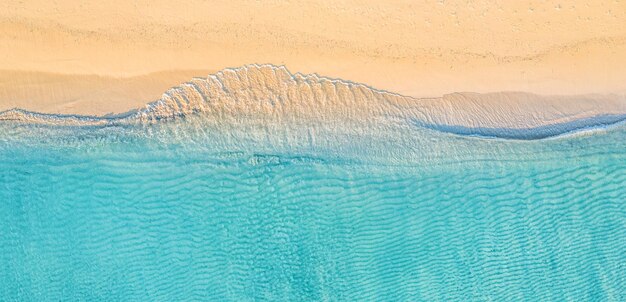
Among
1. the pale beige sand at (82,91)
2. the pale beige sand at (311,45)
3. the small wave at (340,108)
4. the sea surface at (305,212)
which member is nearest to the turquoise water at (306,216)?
the sea surface at (305,212)

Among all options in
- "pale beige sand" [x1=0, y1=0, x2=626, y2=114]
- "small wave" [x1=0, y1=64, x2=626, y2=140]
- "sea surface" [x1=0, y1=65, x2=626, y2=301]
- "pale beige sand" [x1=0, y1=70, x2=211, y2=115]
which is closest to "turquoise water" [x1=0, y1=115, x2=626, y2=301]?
"sea surface" [x1=0, y1=65, x2=626, y2=301]

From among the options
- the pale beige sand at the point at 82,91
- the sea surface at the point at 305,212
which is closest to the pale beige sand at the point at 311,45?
the pale beige sand at the point at 82,91

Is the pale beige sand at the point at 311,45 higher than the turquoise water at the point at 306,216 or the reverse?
higher

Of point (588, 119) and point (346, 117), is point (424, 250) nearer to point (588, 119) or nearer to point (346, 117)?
point (346, 117)

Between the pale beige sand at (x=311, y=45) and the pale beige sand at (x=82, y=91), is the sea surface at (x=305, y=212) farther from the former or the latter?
the pale beige sand at (x=311, y=45)

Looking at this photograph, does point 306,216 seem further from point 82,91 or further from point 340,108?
point 82,91

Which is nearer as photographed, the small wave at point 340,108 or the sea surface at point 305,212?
the sea surface at point 305,212

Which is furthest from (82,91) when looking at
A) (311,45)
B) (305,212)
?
(305,212)
